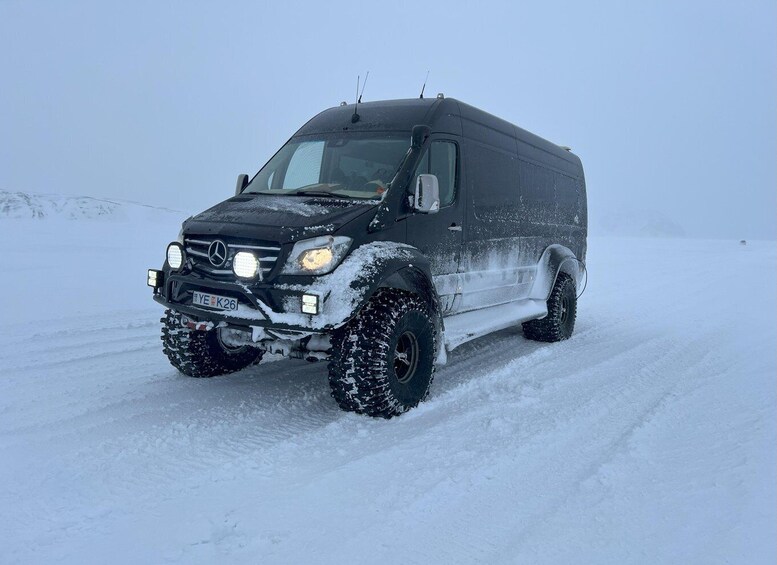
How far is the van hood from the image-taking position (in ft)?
13.5

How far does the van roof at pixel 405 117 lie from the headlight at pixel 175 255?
1907 mm

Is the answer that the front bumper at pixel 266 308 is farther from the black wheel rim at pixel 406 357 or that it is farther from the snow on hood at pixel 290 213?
the black wheel rim at pixel 406 357

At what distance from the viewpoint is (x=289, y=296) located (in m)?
4.03

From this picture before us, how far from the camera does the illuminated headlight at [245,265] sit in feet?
13.6

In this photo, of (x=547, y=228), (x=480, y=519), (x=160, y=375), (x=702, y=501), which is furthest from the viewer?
(x=547, y=228)

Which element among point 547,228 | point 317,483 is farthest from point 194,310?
point 547,228

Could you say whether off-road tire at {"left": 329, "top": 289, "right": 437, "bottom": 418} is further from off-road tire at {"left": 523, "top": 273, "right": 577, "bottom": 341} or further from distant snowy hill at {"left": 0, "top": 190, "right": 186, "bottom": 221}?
distant snowy hill at {"left": 0, "top": 190, "right": 186, "bottom": 221}

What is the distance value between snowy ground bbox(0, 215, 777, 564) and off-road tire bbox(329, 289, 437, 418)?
0.47 feet

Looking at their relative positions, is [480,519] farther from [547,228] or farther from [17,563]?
[547,228]

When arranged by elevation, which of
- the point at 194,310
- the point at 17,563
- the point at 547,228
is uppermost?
the point at 547,228

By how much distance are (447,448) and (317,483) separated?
0.92 metres

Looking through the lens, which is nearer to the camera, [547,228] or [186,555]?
[186,555]

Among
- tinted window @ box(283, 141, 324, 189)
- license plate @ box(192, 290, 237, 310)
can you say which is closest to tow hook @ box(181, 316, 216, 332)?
license plate @ box(192, 290, 237, 310)

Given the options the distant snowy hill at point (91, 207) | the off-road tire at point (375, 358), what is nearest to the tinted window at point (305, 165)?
the off-road tire at point (375, 358)
